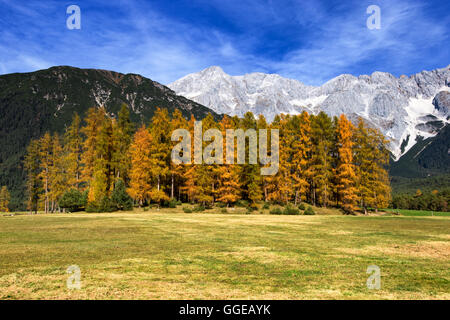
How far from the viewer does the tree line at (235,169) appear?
45781 millimetres

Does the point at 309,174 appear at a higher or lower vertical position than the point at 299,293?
higher

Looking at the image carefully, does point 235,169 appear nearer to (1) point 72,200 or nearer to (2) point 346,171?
(2) point 346,171

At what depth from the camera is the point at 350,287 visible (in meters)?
8.23

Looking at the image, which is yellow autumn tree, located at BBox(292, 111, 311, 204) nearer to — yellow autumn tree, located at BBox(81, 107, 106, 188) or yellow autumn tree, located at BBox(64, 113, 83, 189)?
yellow autumn tree, located at BBox(81, 107, 106, 188)

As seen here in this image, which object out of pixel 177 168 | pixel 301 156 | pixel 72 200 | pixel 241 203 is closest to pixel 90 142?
pixel 72 200

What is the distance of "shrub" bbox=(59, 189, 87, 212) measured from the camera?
4428 cm

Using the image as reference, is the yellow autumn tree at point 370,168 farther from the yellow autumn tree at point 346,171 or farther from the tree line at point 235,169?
the yellow autumn tree at point 346,171

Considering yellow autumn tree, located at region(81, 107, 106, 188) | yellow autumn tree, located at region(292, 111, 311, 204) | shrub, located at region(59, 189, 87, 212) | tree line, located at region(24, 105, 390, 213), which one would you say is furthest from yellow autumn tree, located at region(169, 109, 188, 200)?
yellow autumn tree, located at region(292, 111, 311, 204)

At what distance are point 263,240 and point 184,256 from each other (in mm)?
6430

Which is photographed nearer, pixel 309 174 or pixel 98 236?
pixel 98 236

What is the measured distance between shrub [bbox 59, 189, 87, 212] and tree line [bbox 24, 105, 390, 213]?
5.3 inches

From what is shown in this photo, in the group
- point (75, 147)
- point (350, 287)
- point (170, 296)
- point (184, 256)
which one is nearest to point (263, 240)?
point (184, 256)

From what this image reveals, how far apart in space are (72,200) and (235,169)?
1018 inches
